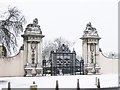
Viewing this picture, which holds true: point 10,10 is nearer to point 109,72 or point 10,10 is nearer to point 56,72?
point 56,72

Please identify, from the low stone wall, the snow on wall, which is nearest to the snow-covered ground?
the snow on wall

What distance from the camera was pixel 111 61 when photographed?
29.9m

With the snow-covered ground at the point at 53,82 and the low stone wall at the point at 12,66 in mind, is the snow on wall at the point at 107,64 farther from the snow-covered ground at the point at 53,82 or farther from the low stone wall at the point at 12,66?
the low stone wall at the point at 12,66

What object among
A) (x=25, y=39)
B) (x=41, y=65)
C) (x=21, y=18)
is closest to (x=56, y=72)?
(x=41, y=65)

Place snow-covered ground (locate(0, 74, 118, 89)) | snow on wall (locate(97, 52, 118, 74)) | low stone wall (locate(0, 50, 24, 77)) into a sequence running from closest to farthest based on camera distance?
1. snow-covered ground (locate(0, 74, 118, 89))
2. low stone wall (locate(0, 50, 24, 77))
3. snow on wall (locate(97, 52, 118, 74))

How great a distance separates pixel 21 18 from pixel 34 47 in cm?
700

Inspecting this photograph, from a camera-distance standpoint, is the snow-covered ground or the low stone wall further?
the low stone wall

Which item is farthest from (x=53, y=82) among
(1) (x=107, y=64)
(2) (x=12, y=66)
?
(1) (x=107, y=64)

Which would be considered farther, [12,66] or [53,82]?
[12,66]

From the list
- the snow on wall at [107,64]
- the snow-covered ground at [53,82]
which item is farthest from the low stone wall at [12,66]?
the snow on wall at [107,64]

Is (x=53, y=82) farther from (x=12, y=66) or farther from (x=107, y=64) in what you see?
(x=107, y=64)

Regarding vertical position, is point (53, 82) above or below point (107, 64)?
below

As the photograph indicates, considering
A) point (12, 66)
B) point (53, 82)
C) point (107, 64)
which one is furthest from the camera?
point (107, 64)

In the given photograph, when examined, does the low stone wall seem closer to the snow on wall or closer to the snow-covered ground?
the snow-covered ground
